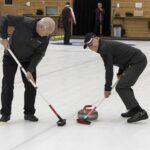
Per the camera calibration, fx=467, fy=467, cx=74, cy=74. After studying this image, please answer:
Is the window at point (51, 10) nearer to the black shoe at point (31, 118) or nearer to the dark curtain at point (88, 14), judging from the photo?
the dark curtain at point (88, 14)

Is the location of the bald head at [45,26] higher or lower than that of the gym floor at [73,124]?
higher

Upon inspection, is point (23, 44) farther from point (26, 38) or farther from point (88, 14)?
point (88, 14)

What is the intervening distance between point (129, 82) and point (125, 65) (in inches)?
9.3

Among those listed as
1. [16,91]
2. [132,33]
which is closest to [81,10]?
[132,33]

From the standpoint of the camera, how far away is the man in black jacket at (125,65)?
5.70 metres

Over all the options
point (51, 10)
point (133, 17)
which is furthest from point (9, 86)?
point (51, 10)

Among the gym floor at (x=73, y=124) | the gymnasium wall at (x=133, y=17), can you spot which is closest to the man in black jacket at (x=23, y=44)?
the gym floor at (x=73, y=124)

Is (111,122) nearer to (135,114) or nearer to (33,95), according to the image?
(135,114)

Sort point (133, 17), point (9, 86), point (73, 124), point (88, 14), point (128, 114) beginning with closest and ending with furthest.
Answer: point (9, 86) → point (73, 124) → point (128, 114) → point (133, 17) → point (88, 14)

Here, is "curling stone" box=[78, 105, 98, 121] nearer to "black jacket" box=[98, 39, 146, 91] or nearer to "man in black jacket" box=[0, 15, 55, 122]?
"black jacket" box=[98, 39, 146, 91]

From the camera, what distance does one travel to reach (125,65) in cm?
601

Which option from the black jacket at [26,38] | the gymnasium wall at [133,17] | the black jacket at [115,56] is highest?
the black jacket at [26,38]

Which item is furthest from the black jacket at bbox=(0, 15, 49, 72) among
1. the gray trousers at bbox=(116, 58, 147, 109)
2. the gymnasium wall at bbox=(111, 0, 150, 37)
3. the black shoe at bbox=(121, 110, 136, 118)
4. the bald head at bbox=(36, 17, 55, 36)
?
the gymnasium wall at bbox=(111, 0, 150, 37)

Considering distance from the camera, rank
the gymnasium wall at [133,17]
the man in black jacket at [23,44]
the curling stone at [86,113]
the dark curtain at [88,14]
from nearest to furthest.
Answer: the man in black jacket at [23,44]
the curling stone at [86,113]
the gymnasium wall at [133,17]
the dark curtain at [88,14]
